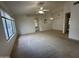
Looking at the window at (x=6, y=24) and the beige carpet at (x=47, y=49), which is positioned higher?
the window at (x=6, y=24)

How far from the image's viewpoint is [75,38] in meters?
4.22

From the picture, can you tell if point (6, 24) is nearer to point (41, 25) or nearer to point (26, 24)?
point (26, 24)

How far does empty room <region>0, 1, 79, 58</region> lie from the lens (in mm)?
3396

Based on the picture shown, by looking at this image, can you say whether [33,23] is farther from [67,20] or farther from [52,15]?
[67,20]

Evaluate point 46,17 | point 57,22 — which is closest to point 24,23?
point 46,17

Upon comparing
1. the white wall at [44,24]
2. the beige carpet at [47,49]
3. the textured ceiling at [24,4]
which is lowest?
the beige carpet at [47,49]

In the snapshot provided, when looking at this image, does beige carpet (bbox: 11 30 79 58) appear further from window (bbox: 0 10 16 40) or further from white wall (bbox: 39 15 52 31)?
white wall (bbox: 39 15 52 31)

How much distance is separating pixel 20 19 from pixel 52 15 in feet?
15.2

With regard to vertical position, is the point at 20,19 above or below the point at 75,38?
above

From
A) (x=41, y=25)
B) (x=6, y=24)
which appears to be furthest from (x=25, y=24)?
(x=6, y=24)

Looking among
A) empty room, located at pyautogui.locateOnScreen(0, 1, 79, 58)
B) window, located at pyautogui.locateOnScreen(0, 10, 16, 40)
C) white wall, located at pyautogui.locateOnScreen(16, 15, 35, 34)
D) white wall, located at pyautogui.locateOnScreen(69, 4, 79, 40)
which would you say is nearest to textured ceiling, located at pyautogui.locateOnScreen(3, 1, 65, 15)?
empty room, located at pyautogui.locateOnScreen(0, 1, 79, 58)

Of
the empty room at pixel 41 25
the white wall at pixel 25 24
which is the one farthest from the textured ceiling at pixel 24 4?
the white wall at pixel 25 24

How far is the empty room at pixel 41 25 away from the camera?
11.1 feet

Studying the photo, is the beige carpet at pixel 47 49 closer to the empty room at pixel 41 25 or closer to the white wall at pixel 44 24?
the empty room at pixel 41 25
